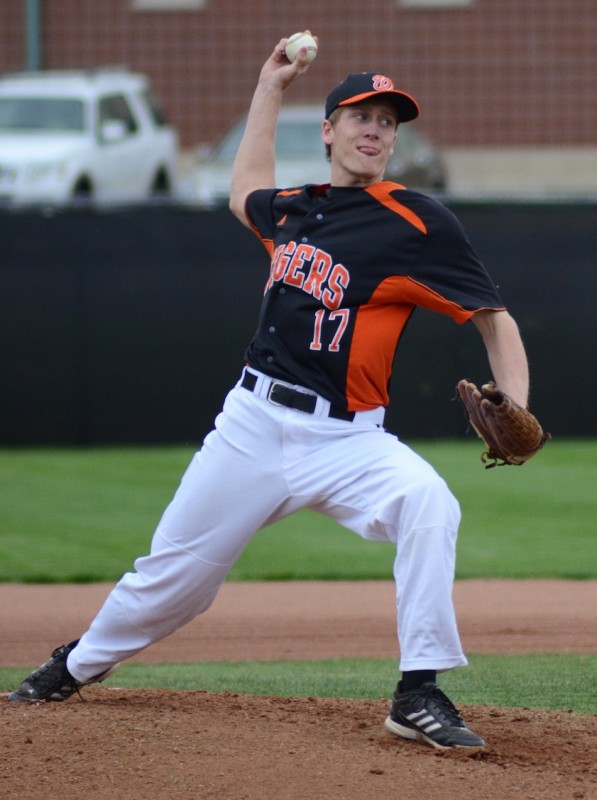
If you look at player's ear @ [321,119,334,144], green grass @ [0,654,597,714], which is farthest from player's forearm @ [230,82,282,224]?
green grass @ [0,654,597,714]

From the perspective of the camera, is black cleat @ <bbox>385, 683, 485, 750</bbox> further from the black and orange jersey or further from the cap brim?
the cap brim

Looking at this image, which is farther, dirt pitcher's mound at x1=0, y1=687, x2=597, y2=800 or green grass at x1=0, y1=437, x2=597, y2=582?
green grass at x1=0, y1=437, x2=597, y2=582

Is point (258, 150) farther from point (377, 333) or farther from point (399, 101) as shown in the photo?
point (377, 333)

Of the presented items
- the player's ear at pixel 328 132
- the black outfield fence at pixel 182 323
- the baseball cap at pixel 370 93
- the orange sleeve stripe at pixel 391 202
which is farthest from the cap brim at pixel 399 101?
the black outfield fence at pixel 182 323

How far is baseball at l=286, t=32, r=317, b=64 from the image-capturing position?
474 centimetres

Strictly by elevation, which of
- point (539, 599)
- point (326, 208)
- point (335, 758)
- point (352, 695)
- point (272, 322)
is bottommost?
point (539, 599)

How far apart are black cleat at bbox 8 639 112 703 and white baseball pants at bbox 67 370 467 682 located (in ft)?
0.54

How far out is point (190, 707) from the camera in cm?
455

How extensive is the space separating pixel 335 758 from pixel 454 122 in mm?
20166

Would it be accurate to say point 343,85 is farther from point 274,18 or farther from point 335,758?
point 274,18

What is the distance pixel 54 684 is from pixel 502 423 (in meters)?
1.71

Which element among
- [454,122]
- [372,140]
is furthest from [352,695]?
[454,122]

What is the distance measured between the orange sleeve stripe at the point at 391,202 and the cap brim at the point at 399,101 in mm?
222

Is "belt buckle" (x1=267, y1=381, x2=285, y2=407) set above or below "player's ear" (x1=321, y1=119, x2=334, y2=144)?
below
